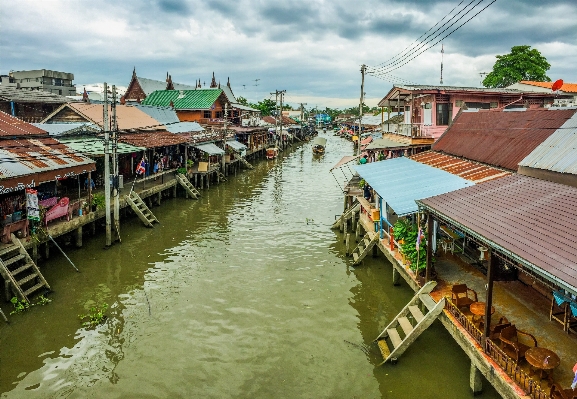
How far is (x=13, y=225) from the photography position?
15.3m

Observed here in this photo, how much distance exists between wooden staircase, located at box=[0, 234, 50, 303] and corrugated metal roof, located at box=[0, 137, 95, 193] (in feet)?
7.00

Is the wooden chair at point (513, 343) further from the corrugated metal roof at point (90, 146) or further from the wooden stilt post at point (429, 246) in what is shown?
the corrugated metal roof at point (90, 146)

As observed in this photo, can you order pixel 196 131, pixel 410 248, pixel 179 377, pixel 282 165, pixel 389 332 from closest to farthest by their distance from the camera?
pixel 179 377, pixel 389 332, pixel 410 248, pixel 196 131, pixel 282 165

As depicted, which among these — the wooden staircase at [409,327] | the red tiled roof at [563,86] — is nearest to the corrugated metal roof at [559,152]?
the wooden staircase at [409,327]

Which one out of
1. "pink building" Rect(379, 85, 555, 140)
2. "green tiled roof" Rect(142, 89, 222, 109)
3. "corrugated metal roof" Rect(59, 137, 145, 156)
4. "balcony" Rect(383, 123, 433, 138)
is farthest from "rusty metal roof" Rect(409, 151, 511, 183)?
"green tiled roof" Rect(142, 89, 222, 109)

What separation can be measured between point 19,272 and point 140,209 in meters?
10.8

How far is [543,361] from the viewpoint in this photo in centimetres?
792

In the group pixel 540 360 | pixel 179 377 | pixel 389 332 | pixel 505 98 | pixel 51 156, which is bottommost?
pixel 179 377

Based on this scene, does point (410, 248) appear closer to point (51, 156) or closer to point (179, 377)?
point (179, 377)

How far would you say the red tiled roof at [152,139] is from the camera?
28.6m

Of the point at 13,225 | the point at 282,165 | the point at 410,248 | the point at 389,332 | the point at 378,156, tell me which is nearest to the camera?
the point at 389,332

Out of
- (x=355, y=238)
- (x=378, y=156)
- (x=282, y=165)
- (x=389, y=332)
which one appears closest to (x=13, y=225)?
(x=389, y=332)

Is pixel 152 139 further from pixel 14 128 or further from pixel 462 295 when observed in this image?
pixel 462 295

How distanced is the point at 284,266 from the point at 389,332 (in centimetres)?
753
